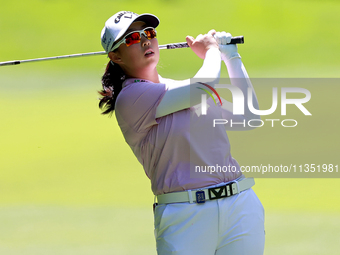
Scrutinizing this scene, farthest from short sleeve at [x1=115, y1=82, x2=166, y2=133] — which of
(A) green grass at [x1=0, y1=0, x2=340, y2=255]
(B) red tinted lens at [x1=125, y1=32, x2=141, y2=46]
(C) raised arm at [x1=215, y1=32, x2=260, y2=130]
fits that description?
(A) green grass at [x1=0, y1=0, x2=340, y2=255]

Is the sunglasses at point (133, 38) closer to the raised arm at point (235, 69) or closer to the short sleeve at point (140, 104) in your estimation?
the short sleeve at point (140, 104)

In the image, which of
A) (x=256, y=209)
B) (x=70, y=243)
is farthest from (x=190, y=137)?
(x=70, y=243)

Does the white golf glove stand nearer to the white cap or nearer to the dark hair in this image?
the white cap

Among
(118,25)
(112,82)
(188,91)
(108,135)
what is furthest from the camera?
(108,135)

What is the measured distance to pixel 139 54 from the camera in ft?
5.31

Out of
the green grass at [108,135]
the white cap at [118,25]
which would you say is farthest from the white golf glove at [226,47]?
the green grass at [108,135]

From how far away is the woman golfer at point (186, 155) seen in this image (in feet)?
4.79

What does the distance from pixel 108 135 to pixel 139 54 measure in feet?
12.5

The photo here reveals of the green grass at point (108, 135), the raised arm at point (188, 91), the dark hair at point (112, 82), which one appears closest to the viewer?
the raised arm at point (188, 91)

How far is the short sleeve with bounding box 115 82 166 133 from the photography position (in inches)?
59.8

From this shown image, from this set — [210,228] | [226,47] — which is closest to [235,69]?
[226,47]

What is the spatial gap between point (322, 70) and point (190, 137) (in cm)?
489

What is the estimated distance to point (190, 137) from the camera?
1502 mm

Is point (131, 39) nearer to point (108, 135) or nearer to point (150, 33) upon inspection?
point (150, 33)
